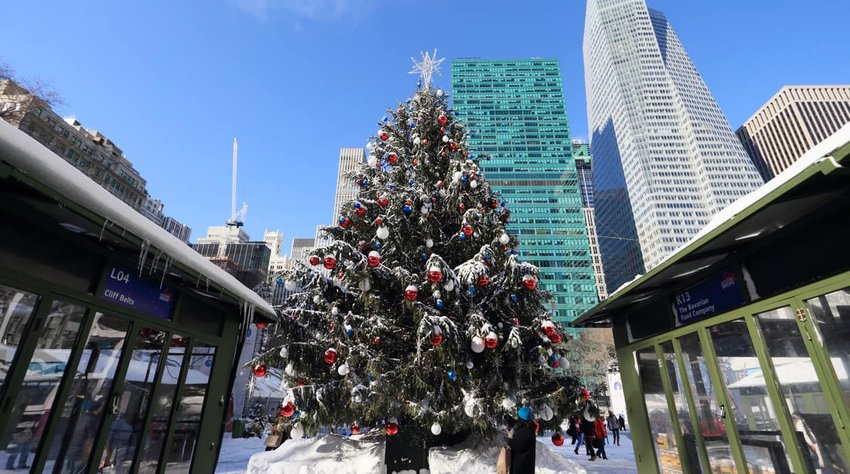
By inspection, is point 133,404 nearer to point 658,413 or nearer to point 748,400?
point 748,400

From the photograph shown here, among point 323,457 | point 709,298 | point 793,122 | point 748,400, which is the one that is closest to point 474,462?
point 323,457

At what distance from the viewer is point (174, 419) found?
17.4ft

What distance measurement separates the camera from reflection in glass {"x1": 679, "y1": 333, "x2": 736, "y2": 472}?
4840mm

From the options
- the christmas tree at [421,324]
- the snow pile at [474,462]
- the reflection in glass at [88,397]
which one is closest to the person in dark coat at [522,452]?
the christmas tree at [421,324]

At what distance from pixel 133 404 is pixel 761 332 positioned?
764 cm

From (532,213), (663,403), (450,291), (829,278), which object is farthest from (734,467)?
(532,213)

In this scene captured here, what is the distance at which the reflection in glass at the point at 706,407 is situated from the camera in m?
4.84

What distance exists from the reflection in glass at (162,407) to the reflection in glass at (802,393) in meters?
7.54

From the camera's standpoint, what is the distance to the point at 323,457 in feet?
22.6

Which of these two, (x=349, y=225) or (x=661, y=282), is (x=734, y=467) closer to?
(x=661, y=282)

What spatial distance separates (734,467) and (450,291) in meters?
4.59

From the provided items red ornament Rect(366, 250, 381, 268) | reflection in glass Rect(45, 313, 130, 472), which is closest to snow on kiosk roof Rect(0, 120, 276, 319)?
reflection in glass Rect(45, 313, 130, 472)

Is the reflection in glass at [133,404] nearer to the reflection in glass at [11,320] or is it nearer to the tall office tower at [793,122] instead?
the reflection in glass at [11,320]

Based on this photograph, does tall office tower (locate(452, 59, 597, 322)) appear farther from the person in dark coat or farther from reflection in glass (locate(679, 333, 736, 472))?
the person in dark coat
